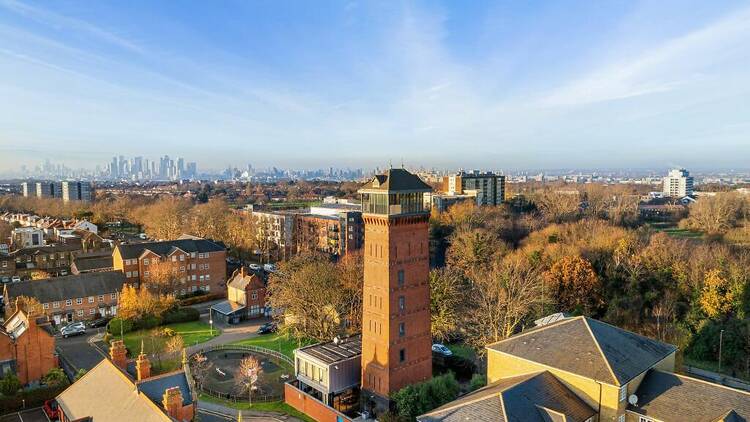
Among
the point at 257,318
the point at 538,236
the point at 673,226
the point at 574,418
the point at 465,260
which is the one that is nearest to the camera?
the point at 574,418

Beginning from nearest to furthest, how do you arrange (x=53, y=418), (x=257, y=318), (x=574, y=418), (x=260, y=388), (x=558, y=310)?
(x=574, y=418) → (x=53, y=418) → (x=260, y=388) → (x=558, y=310) → (x=257, y=318)

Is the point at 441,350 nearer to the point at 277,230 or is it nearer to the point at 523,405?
the point at 523,405

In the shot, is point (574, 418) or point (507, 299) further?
point (507, 299)

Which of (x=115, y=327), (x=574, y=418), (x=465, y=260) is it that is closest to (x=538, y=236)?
(x=465, y=260)

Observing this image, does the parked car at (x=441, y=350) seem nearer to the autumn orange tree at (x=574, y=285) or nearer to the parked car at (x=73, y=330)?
the autumn orange tree at (x=574, y=285)

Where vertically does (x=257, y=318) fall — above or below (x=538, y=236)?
below

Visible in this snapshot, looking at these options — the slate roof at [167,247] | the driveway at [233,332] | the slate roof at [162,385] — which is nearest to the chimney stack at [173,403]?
the slate roof at [162,385]

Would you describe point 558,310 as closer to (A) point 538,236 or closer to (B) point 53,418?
(A) point 538,236
